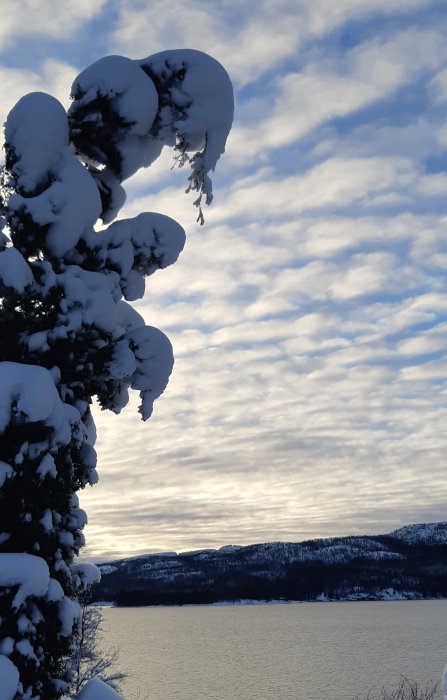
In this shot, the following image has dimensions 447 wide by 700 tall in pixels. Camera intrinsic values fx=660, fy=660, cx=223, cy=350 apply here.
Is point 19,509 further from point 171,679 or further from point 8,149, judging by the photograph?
point 171,679

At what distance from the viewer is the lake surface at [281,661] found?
4697 centimetres

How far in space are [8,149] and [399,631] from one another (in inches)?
3949

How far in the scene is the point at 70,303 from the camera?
20.4 ft

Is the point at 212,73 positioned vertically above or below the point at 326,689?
above

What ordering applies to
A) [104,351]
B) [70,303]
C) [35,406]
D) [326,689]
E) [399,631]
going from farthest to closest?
[399,631]
[326,689]
[104,351]
[70,303]
[35,406]

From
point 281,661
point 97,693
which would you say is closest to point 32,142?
point 97,693

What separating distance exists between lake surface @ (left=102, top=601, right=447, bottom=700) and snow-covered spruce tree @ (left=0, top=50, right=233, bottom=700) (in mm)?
23536

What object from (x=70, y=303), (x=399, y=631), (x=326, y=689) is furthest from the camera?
(x=399, y=631)

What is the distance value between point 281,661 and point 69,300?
6649cm

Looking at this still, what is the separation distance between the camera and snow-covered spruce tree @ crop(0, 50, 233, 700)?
5730 millimetres

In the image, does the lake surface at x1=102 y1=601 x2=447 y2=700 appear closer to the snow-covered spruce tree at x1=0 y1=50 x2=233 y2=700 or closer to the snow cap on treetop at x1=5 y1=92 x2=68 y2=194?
the snow-covered spruce tree at x1=0 y1=50 x2=233 y2=700

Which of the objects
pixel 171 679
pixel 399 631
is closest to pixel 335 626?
pixel 399 631

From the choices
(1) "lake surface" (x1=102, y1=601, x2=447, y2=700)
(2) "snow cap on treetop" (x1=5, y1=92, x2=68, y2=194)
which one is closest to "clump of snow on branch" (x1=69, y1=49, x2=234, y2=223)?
(2) "snow cap on treetop" (x1=5, y1=92, x2=68, y2=194)

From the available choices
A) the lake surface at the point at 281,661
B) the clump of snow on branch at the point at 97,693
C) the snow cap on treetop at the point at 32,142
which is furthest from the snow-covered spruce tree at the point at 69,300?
the lake surface at the point at 281,661
